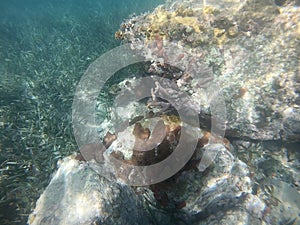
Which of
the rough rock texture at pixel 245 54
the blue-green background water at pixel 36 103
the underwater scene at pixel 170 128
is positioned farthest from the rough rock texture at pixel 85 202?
the rough rock texture at pixel 245 54

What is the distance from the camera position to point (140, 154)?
346 cm

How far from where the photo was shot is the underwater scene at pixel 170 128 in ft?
11.1

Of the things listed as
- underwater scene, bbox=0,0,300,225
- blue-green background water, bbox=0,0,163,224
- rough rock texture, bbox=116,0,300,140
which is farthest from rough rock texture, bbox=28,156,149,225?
rough rock texture, bbox=116,0,300,140

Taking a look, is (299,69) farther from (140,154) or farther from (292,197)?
(140,154)

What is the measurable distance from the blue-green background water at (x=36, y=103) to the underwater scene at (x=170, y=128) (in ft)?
0.10

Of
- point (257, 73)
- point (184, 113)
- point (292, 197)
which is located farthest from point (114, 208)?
point (257, 73)

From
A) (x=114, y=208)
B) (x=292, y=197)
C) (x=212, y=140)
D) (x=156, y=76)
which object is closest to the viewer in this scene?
(x=114, y=208)

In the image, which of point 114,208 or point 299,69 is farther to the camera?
point 299,69

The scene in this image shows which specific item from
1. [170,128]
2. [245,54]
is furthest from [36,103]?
[245,54]

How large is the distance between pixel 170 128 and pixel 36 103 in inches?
169

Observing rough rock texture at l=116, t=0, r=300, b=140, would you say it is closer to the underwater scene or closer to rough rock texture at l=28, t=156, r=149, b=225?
the underwater scene

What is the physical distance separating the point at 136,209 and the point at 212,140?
1670mm

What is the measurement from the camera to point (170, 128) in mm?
3604

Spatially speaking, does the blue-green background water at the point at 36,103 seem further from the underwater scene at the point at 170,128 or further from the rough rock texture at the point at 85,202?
the rough rock texture at the point at 85,202
